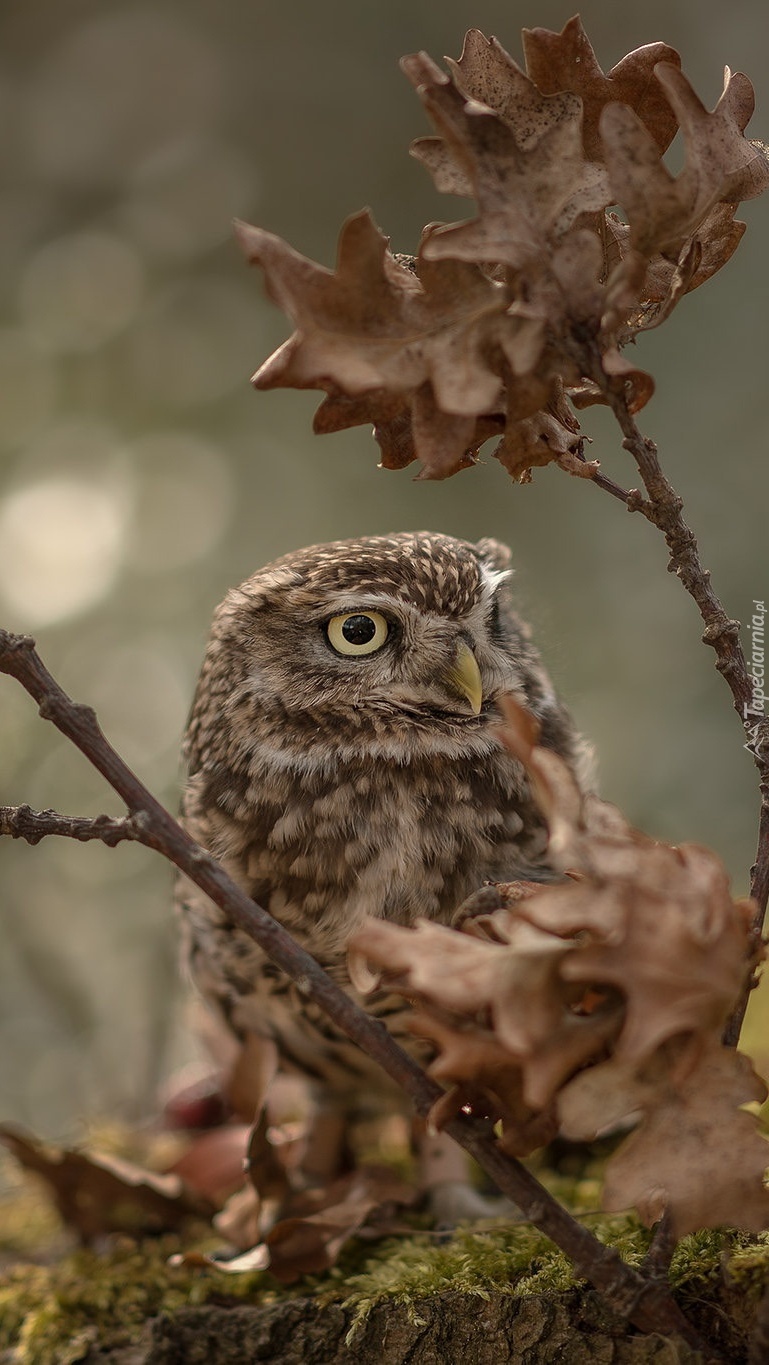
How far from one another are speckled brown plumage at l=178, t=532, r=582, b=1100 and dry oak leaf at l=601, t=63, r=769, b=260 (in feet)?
1.89

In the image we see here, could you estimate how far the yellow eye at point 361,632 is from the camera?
4.69ft

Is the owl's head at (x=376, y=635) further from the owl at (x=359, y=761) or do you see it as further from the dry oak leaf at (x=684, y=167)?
the dry oak leaf at (x=684, y=167)

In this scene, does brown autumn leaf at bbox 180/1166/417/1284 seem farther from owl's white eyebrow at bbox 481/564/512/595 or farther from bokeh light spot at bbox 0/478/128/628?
bokeh light spot at bbox 0/478/128/628

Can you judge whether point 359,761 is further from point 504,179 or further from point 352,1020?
point 504,179

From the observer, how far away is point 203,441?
3803 mm

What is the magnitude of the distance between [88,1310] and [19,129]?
3854mm

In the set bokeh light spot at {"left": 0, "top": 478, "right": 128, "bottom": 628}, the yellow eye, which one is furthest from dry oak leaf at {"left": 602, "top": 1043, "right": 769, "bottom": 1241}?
bokeh light spot at {"left": 0, "top": 478, "right": 128, "bottom": 628}

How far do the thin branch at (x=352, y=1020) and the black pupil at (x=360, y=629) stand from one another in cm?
47

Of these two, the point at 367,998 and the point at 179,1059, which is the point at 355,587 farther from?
the point at 179,1059

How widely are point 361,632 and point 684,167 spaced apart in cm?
66

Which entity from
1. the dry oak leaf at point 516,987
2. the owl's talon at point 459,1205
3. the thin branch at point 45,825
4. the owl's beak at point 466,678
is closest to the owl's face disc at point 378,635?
the owl's beak at point 466,678

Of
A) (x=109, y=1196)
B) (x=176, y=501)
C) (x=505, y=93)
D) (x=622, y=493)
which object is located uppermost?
(x=176, y=501)

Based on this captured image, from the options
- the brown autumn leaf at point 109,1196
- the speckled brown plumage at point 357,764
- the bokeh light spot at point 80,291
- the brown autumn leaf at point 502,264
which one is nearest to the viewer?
the brown autumn leaf at point 502,264

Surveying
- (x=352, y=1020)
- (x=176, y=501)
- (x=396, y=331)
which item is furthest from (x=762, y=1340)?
(x=176, y=501)
